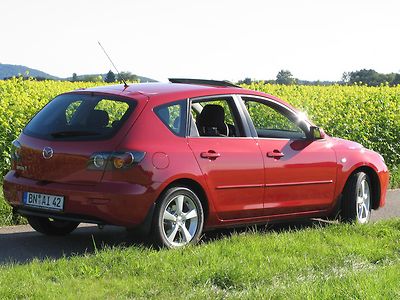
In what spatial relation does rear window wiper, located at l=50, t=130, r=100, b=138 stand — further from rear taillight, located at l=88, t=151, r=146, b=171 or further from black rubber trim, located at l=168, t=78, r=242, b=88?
black rubber trim, located at l=168, t=78, r=242, b=88

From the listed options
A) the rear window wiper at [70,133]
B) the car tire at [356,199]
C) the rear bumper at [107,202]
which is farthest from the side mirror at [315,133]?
the rear window wiper at [70,133]

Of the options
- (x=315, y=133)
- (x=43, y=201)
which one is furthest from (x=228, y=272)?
(x=315, y=133)

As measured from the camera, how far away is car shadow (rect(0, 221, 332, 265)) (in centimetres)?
731

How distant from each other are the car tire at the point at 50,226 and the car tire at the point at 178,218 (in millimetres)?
1431

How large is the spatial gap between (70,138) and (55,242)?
119cm

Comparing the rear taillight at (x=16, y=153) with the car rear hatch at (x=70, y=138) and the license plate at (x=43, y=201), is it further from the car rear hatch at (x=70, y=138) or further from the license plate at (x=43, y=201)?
the license plate at (x=43, y=201)

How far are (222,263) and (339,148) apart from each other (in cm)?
309

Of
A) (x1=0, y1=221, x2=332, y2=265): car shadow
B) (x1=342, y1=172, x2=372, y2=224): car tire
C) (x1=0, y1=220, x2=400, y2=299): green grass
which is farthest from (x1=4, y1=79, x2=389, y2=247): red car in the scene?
(x1=0, y1=220, x2=400, y2=299): green grass

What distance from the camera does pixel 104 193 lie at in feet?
23.2

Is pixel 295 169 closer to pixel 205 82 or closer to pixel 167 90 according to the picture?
pixel 205 82

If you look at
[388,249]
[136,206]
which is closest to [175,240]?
[136,206]

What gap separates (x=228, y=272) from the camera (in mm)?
6172

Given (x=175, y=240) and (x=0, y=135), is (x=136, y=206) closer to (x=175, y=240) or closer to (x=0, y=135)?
(x=175, y=240)

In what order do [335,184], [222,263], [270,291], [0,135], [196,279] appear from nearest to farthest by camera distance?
[270,291], [196,279], [222,263], [335,184], [0,135]
